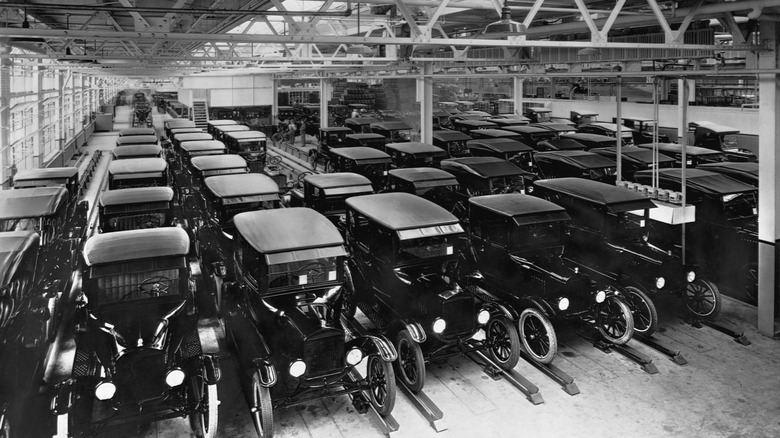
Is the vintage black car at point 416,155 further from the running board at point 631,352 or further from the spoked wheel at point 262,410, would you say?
the spoked wheel at point 262,410

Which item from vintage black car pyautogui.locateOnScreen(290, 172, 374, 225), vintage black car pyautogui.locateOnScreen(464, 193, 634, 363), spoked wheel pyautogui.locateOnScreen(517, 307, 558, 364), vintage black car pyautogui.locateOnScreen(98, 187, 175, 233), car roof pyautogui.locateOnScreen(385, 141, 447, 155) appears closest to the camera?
spoked wheel pyautogui.locateOnScreen(517, 307, 558, 364)

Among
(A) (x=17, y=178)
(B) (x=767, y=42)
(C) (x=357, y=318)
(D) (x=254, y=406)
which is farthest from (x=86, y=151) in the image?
(B) (x=767, y=42)

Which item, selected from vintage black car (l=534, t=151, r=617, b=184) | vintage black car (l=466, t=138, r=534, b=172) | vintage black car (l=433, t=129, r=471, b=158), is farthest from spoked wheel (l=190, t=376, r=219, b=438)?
vintage black car (l=433, t=129, r=471, b=158)

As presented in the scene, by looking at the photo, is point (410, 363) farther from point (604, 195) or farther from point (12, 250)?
point (12, 250)

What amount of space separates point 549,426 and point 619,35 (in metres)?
11.9

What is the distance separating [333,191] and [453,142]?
288 inches

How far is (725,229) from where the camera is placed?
352 inches

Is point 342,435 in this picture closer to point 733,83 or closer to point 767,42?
point 767,42

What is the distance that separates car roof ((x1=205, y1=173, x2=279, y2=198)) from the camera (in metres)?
9.04

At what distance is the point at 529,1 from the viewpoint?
997cm

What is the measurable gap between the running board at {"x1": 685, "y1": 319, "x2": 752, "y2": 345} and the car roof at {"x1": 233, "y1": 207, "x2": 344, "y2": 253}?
5530mm

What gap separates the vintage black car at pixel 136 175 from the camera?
36.4 feet

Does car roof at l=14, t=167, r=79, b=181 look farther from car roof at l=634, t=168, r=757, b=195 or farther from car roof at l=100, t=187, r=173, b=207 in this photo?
car roof at l=634, t=168, r=757, b=195

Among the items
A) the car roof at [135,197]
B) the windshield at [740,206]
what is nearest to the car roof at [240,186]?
the car roof at [135,197]
